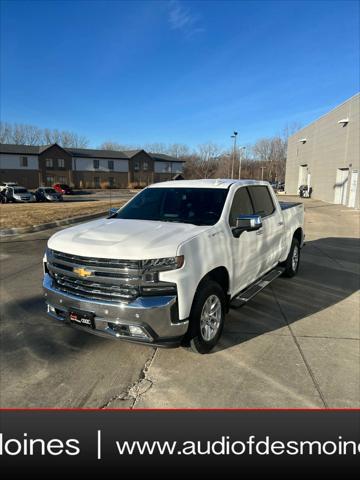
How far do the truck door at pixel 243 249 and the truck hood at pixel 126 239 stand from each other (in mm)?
619

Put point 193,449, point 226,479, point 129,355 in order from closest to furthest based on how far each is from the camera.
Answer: point 226,479
point 193,449
point 129,355

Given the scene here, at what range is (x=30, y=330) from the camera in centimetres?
424

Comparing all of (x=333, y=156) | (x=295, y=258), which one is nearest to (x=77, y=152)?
(x=333, y=156)

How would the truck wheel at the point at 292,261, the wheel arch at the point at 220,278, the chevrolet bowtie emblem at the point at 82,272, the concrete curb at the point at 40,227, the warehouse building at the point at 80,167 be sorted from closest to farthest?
the chevrolet bowtie emblem at the point at 82,272, the wheel arch at the point at 220,278, the truck wheel at the point at 292,261, the concrete curb at the point at 40,227, the warehouse building at the point at 80,167

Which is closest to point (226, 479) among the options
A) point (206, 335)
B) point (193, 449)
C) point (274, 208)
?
point (193, 449)

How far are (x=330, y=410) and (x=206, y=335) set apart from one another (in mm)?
1283

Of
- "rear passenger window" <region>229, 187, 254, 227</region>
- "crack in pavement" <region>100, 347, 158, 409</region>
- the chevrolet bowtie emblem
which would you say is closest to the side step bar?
"rear passenger window" <region>229, 187, 254, 227</region>

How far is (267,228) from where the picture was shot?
504cm

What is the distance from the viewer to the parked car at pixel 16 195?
3107 centimetres

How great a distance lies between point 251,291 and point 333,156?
29552 mm

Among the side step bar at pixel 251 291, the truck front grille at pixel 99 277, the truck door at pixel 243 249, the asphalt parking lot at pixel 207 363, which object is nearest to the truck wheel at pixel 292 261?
the side step bar at pixel 251 291

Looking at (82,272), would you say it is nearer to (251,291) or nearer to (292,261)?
(251,291)

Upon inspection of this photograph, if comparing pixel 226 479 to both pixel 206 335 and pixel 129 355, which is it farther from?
pixel 129 355

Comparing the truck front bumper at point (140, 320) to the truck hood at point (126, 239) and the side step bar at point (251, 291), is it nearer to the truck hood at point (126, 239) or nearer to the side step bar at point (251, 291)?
the truck hood at point (126, 239)
